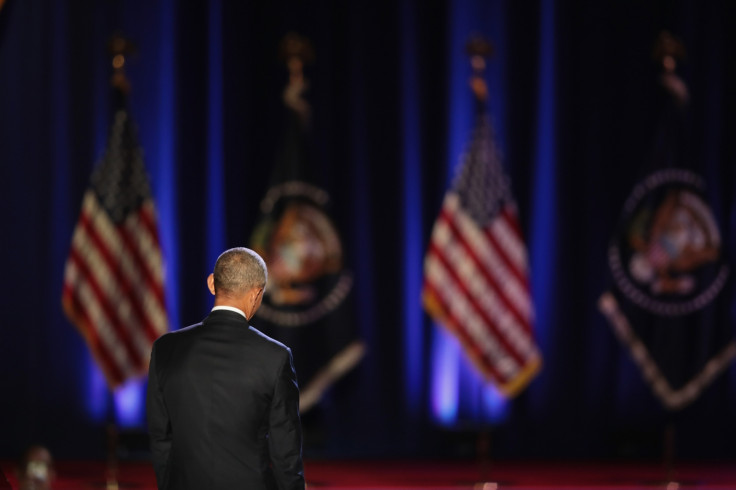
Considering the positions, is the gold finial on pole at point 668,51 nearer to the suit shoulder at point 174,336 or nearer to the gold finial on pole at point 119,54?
the gold finial on pole at point 119,54

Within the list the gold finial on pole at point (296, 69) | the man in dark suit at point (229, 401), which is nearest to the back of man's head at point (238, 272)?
the man in dark suit at point (229, 401)

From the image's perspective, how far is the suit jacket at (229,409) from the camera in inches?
95.0

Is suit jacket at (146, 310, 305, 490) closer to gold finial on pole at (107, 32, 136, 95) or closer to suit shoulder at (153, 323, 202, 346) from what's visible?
suit shoulder at (153, 323, 202, 346)

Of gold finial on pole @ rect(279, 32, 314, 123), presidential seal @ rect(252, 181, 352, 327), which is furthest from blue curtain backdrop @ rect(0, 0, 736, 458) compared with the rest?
presidential seal @ rect(252, 181, 352, 327)

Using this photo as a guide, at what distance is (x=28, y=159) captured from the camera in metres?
7.11

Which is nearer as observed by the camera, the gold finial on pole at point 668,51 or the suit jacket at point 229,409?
the suit jacket at point 229,409

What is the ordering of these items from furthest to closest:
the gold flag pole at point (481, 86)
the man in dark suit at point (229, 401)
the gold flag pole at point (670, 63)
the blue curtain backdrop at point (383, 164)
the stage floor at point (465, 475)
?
the blue curtain backdrop at point (383, 164), the gold flag pole at point (670, 63), the gold flag pole at point (481, 86), the stage floor at point (465, 475), the man in dark suit at point (229, 401)

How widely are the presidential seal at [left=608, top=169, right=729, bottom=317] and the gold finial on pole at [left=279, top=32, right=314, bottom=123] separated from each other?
235 cm

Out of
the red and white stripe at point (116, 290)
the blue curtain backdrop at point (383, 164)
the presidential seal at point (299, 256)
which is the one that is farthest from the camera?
the blue curtain backdrop at point (383, 164)

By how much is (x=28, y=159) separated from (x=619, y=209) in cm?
437

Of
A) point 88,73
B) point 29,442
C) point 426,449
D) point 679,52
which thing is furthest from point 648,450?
point 88,73

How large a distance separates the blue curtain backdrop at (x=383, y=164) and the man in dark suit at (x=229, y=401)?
450 cm

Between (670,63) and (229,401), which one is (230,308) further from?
(670,63)

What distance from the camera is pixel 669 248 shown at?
6.67 metres
